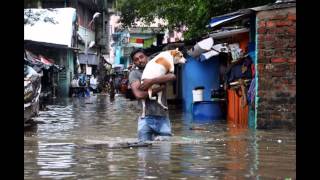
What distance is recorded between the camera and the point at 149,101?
9.34m

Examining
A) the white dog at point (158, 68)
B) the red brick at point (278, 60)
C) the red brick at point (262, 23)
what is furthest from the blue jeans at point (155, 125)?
the red brick at point (262, 23)

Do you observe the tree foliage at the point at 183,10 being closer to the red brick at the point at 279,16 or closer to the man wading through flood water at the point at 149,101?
the red brick at the point at 279,16

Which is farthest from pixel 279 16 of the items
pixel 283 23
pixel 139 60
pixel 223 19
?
pixel 139 60

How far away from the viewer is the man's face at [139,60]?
936 cm

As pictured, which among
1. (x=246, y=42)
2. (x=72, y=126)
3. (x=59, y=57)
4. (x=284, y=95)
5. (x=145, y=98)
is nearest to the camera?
(x=145, y=98)

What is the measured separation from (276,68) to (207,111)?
4499mm

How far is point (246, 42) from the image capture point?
1723 centimetres

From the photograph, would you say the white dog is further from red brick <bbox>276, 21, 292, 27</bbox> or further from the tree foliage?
the tree foliage

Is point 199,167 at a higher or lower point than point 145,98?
lower

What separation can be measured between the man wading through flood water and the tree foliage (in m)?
10.6
